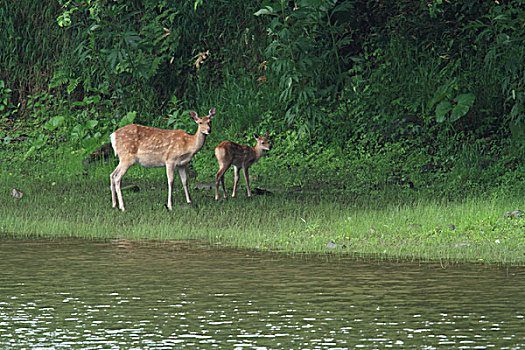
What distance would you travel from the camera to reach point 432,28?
66.6ft

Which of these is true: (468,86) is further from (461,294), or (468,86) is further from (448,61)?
(461,294)

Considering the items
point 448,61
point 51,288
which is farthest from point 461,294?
point 448,61

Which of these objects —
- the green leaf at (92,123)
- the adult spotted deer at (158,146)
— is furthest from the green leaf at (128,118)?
the adult spotted deer at (158,146)

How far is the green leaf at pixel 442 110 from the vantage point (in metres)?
18.2

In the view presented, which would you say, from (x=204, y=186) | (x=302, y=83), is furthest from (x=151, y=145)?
(x=302, y=83)

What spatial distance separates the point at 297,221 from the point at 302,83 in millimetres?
7351

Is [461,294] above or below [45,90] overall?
below

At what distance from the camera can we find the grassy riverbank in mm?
10805

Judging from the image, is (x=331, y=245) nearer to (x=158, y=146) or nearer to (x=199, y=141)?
(x=199, y=141)

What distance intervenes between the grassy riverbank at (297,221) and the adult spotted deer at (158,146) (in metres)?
0.60

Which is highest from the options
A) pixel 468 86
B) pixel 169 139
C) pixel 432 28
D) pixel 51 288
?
pixel 432 28

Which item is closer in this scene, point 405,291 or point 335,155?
point 405,291

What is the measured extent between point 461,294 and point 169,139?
8292 mm

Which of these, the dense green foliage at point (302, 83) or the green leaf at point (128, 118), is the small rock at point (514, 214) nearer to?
the dense green foliage at point (302, 83)
